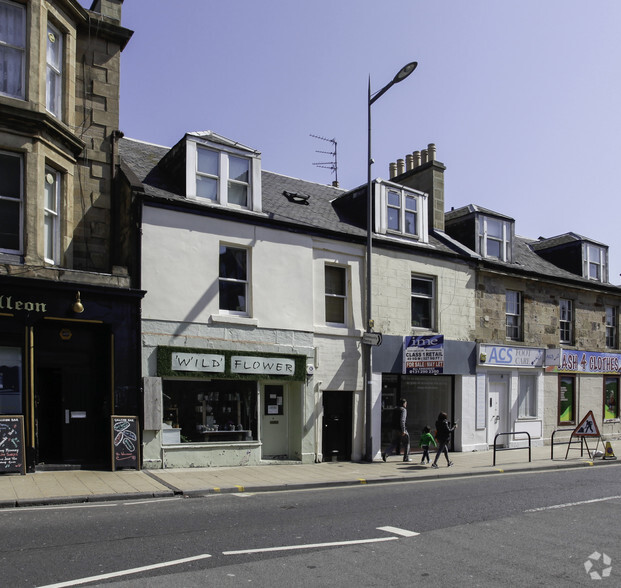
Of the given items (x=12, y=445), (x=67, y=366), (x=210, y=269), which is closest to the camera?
(x=12, y=445)

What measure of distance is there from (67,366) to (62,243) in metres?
2.88

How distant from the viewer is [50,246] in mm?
14477

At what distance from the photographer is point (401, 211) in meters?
20.7

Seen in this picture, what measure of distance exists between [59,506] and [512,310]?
17700mm

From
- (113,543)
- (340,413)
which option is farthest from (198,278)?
(113,543)

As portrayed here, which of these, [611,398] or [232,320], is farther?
[611,398]

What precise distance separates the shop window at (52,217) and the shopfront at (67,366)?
1342 mm

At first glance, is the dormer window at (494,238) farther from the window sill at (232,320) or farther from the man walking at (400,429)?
the window sill at (232,320)

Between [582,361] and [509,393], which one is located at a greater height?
[582,361]

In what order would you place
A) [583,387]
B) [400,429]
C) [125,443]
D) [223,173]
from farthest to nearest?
[583,387] → [400,429] → [223,173] → [125,443]

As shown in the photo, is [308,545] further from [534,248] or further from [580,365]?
[534,248]

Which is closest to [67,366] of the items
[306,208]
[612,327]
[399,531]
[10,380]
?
[10,380]

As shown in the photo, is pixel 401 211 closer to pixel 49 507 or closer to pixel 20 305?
pixel 20 305

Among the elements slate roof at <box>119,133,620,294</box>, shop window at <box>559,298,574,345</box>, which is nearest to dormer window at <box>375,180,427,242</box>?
slate roof at <box>119,133,620,294</box>
